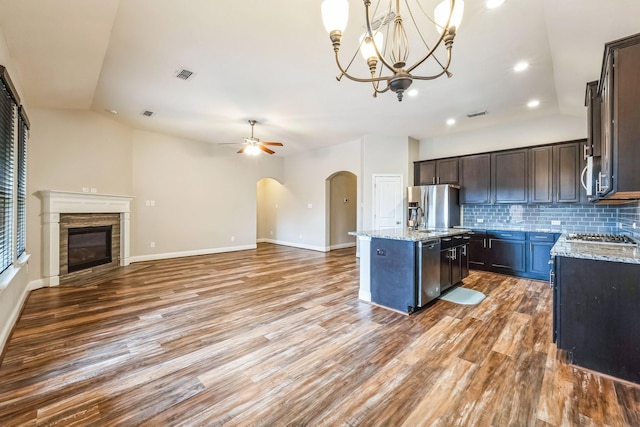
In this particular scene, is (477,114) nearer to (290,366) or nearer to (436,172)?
(436,172)

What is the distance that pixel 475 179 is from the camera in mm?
5566

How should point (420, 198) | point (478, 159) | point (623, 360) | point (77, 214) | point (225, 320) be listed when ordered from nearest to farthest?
point (623, 360)
point (225, 320)
point (77, 214)
point (478, 159)
point (420, 198)

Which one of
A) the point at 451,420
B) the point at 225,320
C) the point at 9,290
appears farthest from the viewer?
the point at 225,320

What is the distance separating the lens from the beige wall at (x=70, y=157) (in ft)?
13.6

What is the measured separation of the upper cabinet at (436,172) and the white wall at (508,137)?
40 cm

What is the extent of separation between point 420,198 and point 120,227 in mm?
6301

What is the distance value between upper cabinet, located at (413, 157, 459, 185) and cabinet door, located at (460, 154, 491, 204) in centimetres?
16

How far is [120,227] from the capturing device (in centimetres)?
557

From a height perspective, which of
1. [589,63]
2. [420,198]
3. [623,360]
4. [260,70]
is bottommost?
[623,360]

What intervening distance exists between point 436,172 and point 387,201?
1.26m

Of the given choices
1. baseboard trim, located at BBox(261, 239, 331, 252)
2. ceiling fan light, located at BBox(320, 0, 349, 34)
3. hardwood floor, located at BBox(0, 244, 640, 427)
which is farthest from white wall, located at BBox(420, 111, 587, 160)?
ceiling fan light, located at BBox(320, 0, 349, 34)

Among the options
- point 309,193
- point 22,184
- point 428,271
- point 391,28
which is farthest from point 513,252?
point 22,184

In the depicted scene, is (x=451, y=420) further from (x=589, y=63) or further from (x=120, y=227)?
(x=120, y=227)

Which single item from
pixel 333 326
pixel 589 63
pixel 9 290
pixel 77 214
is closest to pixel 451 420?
pixel 333 326
